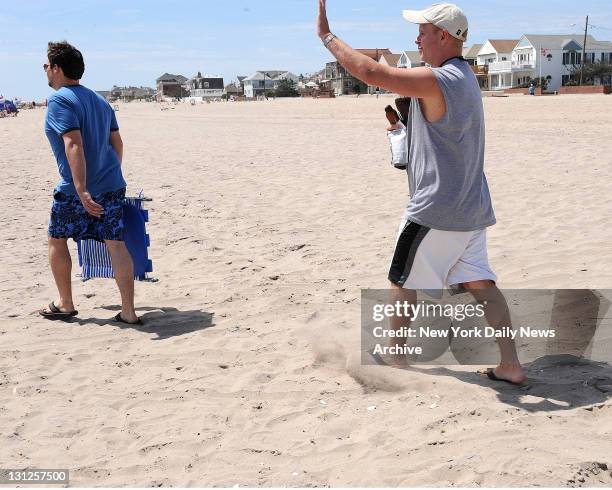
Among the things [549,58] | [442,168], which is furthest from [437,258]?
[549,58]

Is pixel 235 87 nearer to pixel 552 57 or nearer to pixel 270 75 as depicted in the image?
pixel 270 75

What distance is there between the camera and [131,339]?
4.49 meters

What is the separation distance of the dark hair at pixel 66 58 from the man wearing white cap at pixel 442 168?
192 cm

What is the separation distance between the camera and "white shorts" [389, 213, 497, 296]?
3297 mm

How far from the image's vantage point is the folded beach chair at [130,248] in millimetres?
4762

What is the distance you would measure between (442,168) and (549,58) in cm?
8356

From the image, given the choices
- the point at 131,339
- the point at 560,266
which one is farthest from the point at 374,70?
the point at 560,266

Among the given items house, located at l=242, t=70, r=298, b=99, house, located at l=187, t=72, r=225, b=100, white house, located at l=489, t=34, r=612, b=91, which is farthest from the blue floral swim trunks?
house, located at l=187, t=72, r=225, b=100

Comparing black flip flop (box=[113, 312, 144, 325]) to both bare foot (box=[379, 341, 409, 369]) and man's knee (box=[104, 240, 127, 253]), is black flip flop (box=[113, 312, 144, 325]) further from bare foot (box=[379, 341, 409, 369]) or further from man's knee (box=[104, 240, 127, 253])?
bare foot (box=[379, 341, 409, 369])

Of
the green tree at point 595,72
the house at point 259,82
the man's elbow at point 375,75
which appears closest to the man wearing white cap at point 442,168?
the man's elbow at point 375,75

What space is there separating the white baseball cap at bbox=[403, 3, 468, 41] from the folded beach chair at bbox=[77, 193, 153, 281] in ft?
8.02

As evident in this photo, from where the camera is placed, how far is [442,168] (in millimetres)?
3176

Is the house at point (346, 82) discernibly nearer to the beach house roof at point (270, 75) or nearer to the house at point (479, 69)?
the house at point (479, 69)

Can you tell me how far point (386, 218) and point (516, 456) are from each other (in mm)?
4881
